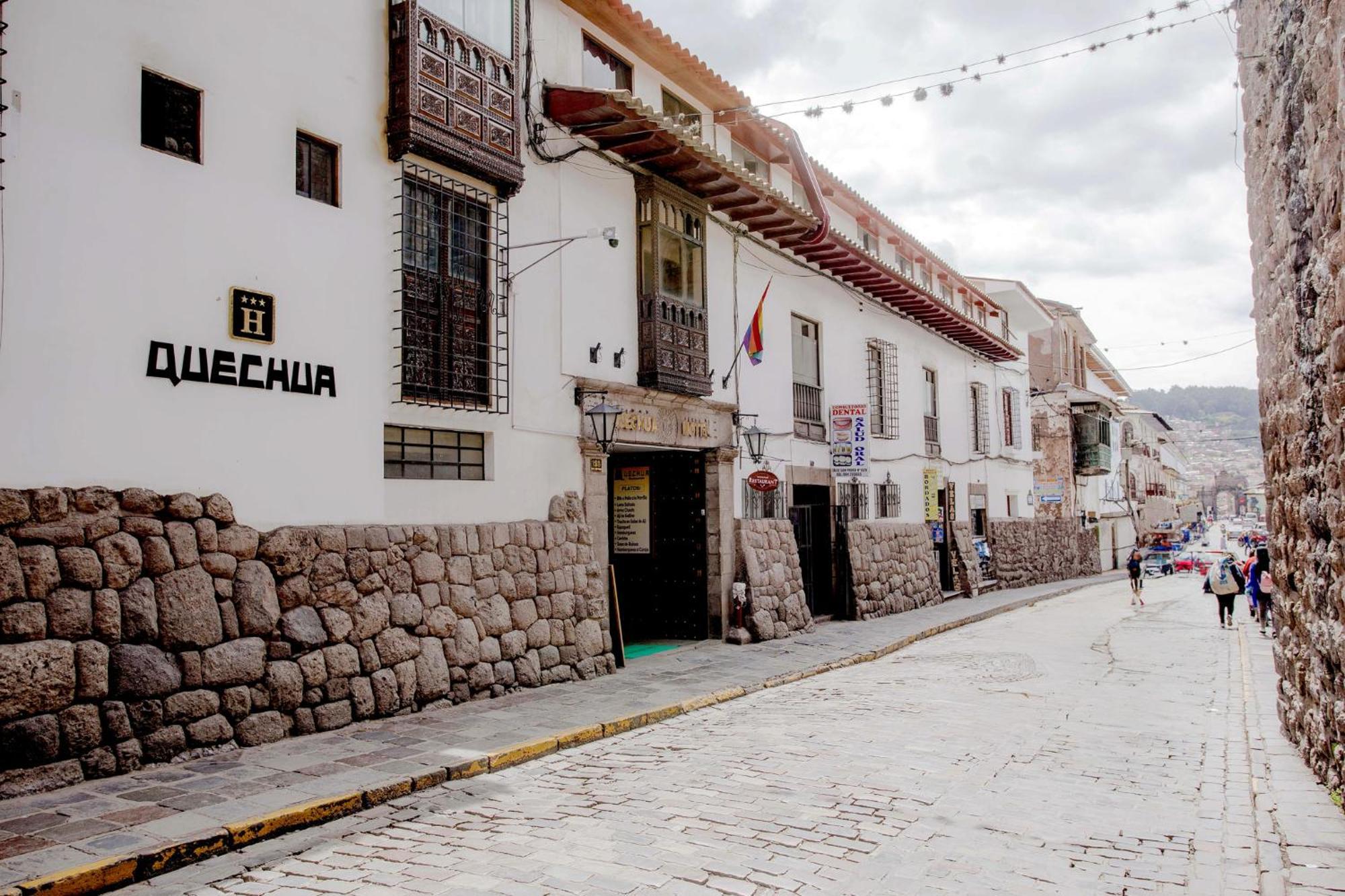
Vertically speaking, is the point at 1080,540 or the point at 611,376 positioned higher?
the point at 611,376

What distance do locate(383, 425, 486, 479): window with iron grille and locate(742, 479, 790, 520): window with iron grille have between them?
552 cm

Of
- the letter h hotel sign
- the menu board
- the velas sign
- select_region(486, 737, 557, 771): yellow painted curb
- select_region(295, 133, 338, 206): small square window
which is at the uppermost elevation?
select_region(295, 133, 338, 206): small square window

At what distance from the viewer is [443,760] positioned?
679cm

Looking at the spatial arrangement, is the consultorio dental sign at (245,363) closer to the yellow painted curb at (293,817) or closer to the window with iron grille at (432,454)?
the window with iron grille at (432,454)

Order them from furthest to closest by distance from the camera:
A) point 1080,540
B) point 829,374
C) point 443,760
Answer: point 1080,540
point 829,374
point 443,760

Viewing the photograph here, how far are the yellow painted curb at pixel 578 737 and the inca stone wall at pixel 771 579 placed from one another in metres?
5.96

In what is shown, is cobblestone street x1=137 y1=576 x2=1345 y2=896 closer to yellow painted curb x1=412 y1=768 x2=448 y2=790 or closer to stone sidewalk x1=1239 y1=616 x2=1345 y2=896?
stone sidewalk x1=1239 y1=616 x2=1345 y2=896

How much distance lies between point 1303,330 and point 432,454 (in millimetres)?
7225

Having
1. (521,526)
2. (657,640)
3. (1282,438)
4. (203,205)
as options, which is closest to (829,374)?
(657,640)

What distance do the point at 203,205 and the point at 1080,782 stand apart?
7.58 m

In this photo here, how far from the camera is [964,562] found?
22812 mm

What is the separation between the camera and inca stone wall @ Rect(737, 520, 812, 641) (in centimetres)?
1400

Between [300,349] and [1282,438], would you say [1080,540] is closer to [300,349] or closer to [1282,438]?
[1282,438]

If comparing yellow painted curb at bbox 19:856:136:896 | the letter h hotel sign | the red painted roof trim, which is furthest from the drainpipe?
yellow painted curb at bbox 19:856:136:896
